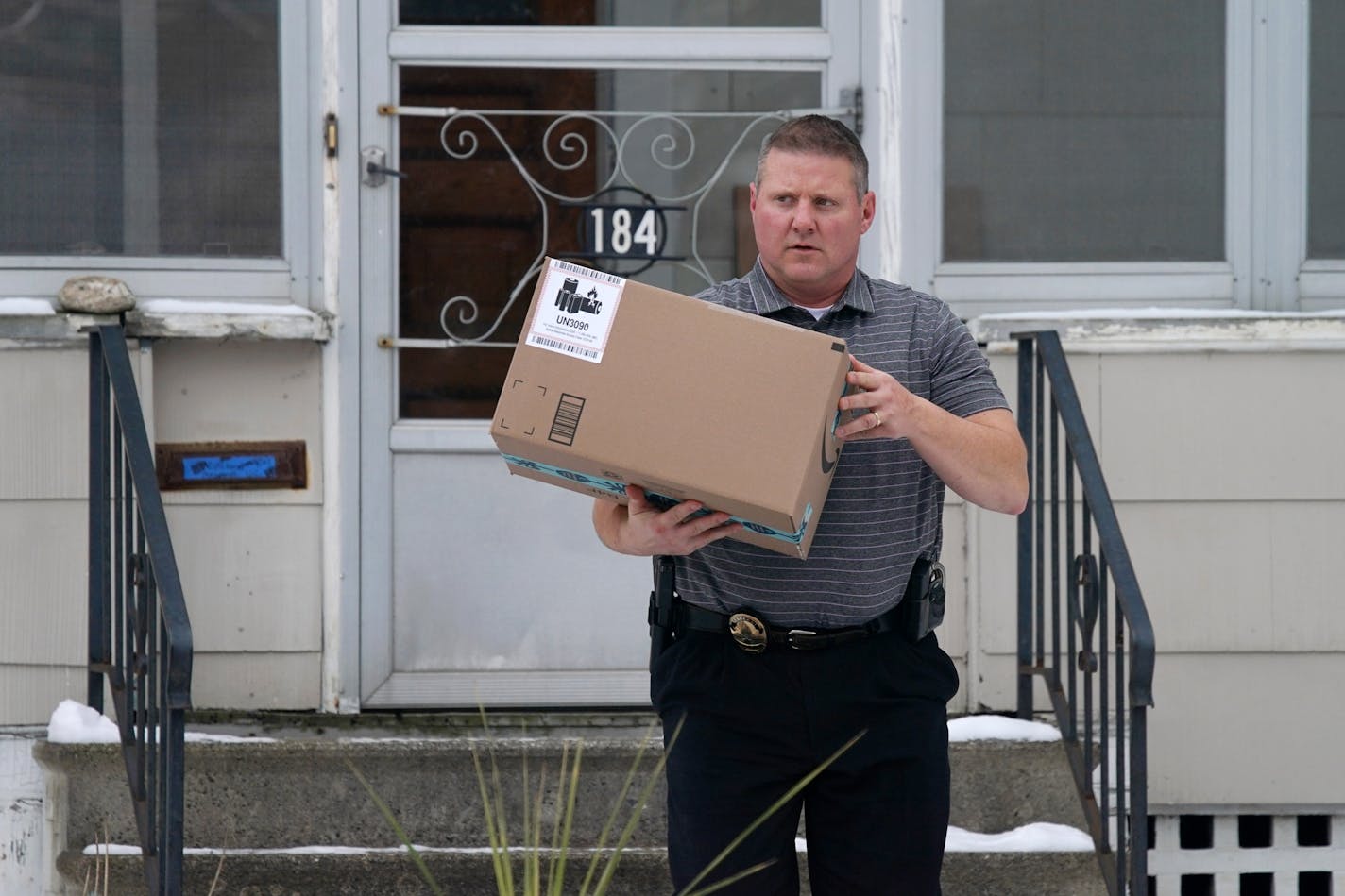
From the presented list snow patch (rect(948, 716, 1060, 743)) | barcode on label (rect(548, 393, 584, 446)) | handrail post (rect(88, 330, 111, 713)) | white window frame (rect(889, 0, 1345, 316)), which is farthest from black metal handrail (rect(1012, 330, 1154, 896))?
handrail post (rect(88, 330, 111, 713))

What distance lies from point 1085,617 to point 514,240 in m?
1.69

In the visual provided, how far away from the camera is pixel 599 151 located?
376cm

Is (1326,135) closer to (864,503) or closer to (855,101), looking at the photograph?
(855,101)

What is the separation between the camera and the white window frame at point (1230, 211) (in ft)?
12.2

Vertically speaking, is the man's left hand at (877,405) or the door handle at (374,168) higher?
the door handle at (374,168)

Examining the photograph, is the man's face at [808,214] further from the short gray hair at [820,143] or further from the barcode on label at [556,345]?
the barcode on label at [556,345]

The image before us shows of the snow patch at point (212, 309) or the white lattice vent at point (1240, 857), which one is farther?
the white lattice vent at point (1240, 857)

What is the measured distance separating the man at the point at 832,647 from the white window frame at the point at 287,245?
1.82 meters

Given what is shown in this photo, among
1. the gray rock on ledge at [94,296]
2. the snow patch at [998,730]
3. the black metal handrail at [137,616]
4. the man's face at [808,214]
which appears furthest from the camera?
the gray rock on ledge at [94,296]

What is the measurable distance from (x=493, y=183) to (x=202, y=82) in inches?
29.7

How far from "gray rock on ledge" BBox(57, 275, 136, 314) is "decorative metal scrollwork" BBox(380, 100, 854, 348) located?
0.71 m

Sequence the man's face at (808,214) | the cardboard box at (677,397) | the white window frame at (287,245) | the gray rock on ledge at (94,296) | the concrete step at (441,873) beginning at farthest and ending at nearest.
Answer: the white window frame at (287,245) < the gray rock on ledge at (94,296) < the concrete step at (441,873) < the man's face at (808,214) < the cardboard box at (677,397)

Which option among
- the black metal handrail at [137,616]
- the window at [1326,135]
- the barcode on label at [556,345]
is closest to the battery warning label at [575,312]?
the barcode on label at [556,345]

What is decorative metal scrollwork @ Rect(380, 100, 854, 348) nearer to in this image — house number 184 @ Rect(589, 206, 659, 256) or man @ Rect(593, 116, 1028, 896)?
house number 184 @ Rect(589, 206, 659, 256)
